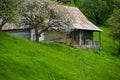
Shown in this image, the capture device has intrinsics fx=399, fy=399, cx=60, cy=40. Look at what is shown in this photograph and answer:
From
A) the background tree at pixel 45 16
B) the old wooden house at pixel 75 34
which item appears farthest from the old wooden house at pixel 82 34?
the background tree at pixel 45 16

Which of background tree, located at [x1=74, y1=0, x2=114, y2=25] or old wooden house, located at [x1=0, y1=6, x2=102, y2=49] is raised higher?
background tree, located at [x1=74, y1=0, x2=114, y2=25]

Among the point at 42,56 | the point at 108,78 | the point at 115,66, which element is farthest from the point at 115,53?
the point at 42,56

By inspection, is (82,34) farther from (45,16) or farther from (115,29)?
(45,16)

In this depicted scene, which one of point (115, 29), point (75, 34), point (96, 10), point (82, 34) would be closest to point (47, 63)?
point (75, 34)

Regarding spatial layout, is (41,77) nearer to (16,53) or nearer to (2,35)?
(16,53)

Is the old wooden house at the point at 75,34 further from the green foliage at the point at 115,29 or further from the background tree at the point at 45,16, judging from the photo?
the green foliage at the point at 115,29

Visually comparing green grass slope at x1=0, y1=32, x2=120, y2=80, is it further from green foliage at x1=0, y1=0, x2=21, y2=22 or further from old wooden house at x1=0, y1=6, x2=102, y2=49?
old wooden house at x1=0, y1=6, x2=102, y2=49

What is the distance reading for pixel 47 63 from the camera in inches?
1512

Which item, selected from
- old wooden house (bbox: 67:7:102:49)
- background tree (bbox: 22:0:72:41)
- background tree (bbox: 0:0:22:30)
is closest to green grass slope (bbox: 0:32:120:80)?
background tree (bbox: 22:0:72:41)

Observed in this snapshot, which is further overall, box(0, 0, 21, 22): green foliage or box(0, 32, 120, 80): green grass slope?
box(0, 32, 120, 80): green grass slope

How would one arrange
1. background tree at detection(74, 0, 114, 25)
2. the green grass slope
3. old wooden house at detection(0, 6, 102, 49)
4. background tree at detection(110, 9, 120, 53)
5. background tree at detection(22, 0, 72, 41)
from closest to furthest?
the green grass slope, background tree at detection(22, 0, 72, 41), old wooden house at detection(0, 6, 102, 49), background tree at detection(110, 9, 120, 53), background tree at detection(74, 0, 114, 25)

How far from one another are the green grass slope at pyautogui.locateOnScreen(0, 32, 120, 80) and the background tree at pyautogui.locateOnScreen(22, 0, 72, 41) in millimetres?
2723

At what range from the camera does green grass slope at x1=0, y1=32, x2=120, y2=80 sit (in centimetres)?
3388

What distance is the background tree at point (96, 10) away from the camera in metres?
93.7
